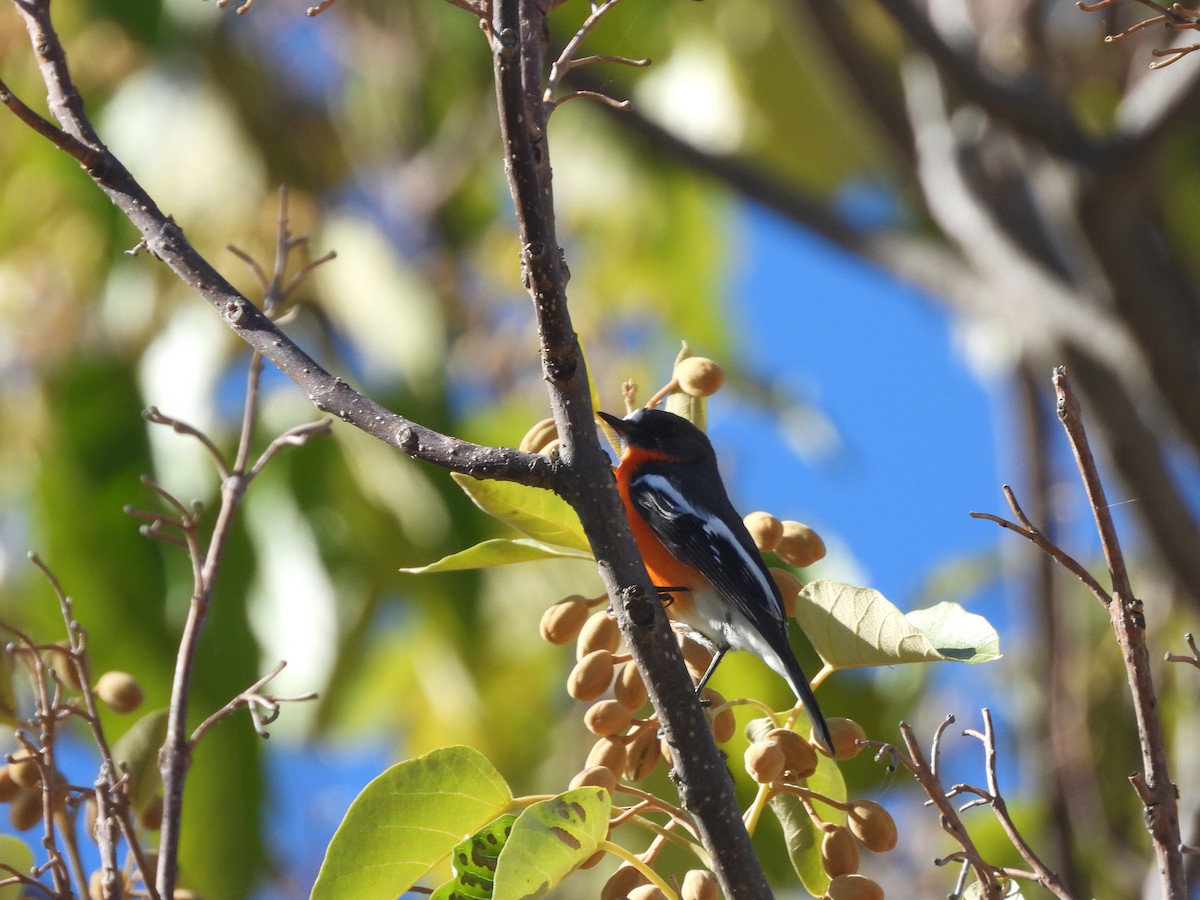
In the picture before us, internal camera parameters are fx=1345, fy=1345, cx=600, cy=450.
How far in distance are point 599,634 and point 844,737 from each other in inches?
13.4

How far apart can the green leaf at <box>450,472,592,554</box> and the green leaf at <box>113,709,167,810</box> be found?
0.58 metres

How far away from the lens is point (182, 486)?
17.3 feet

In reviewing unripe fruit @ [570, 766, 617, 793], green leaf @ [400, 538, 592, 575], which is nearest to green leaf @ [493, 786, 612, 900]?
unripe fruit @ [570, 766, 617, 793]

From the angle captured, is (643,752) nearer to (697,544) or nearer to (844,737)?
(844,737)

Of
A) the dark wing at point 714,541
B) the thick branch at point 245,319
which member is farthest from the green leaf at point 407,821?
the dark wing at point 714,541

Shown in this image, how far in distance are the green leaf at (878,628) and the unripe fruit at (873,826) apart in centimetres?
17

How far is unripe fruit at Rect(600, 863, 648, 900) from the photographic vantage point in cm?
155

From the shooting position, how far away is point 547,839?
4.73 feet

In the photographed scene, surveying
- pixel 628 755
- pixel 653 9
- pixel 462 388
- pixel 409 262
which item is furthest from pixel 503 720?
pixel 628 755

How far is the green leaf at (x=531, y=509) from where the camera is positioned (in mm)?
1795

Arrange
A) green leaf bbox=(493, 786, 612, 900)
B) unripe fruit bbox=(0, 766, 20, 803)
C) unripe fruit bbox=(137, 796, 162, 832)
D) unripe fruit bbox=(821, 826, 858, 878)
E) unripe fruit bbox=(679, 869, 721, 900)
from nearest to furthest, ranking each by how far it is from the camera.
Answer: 1. green leaf bbox=(493, 786, 612, 900)
2. unripe fruit bbox=(679, 869, 721, 900)
3. unripe fruit bbox=(821, 826, 858, 878)
4. unripe fruit bbox=(0, 766, 20, 803)
5. unripe fruit bbox=(137, 796, 162, 832)

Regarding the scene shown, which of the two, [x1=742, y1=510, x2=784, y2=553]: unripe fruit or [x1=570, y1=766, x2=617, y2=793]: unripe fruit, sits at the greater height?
[x1=742, y1=510, x2=784, y2=553]: unripe fruit

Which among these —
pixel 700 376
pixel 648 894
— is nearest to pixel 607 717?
pixel 648 894

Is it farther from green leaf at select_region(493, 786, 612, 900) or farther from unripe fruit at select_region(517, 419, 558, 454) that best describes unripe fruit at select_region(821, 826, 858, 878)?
unripe fruit at select_region(517, 419, 558, 454)
